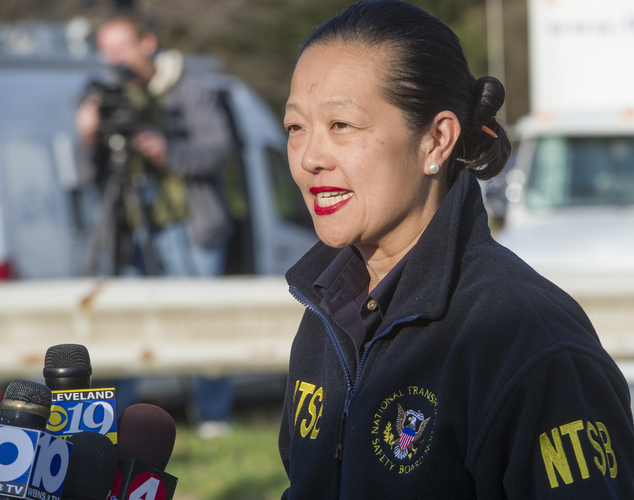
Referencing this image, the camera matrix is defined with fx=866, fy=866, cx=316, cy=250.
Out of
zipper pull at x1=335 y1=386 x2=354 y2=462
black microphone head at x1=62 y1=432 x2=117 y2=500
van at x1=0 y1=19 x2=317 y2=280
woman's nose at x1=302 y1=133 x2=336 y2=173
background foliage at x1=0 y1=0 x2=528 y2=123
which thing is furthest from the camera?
background foliage at x1=0 y1=0 x2=528 y2=123

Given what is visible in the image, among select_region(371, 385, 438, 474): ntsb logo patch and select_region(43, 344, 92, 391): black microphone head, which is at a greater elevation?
select_region(43, 344, 92, 391): black microphone head

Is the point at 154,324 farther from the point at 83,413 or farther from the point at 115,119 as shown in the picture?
the point at 83,413

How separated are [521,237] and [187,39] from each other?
12.2 m

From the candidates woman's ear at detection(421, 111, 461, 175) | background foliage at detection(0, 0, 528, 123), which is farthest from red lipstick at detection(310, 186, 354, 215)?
background foliage at detection(0, 0, 528, 123)

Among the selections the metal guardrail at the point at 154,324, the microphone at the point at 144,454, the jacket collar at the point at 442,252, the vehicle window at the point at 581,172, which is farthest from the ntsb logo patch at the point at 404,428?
the vehicle window at the point at 581,172

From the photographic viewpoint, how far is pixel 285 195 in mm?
6566

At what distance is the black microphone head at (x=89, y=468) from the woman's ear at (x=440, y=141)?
907 millimetres

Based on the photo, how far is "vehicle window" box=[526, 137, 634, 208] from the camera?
6203 mm

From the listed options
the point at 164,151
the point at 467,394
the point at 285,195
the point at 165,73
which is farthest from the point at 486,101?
the point at 285,195

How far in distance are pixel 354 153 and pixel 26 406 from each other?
87 cm

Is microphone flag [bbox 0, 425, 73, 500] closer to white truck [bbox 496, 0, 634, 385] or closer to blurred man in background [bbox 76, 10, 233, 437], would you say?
blurred man in background [bbox 76, 10, 233, 437]

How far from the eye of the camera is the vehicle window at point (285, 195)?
6.48m

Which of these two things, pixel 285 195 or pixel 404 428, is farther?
pixel 285 195

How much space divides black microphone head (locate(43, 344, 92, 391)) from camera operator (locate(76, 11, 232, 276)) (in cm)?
378
